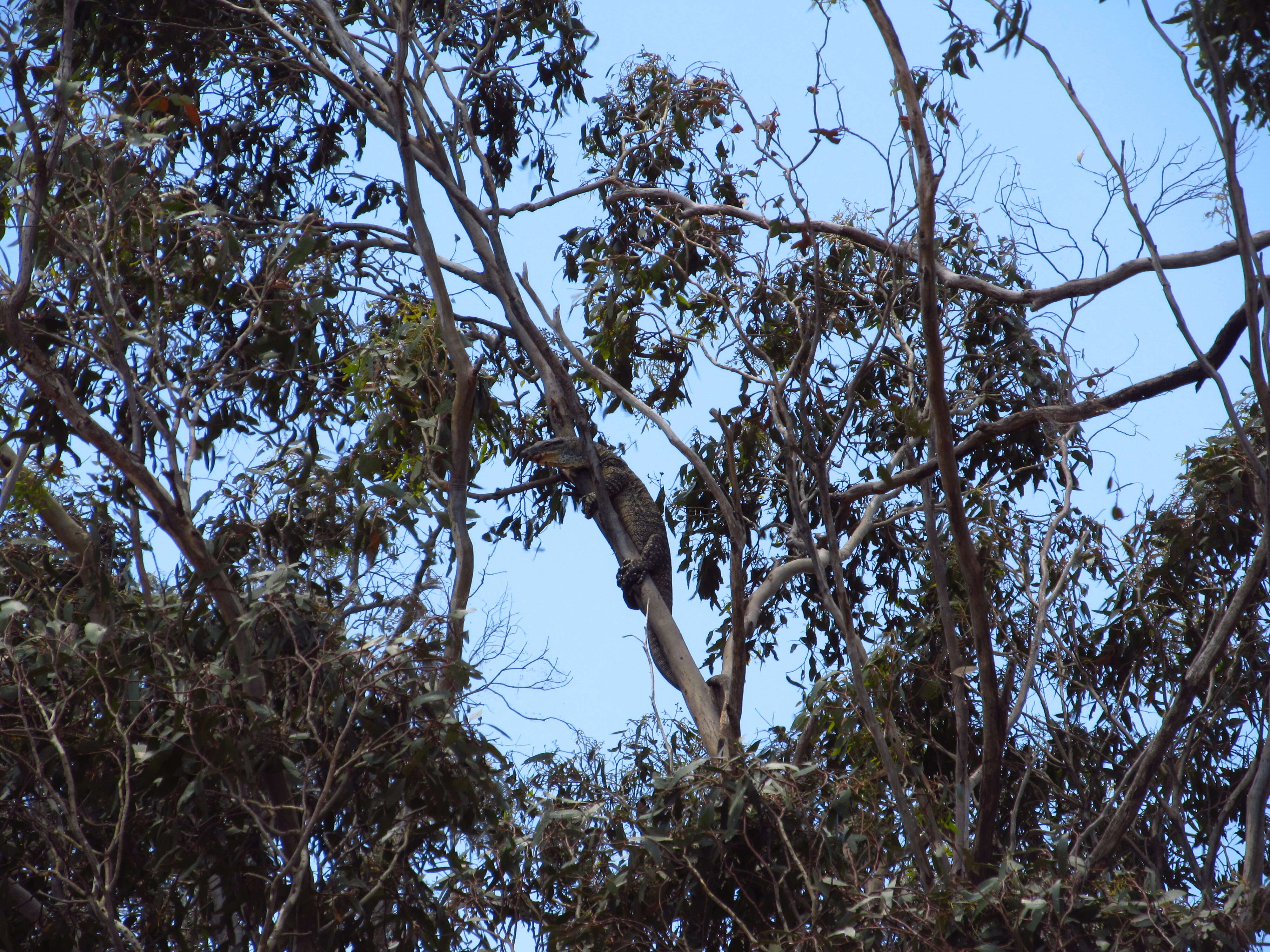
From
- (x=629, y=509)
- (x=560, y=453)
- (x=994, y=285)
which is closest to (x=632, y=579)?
(x=629, y=509)

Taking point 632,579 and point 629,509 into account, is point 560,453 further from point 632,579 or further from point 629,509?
point 632,579

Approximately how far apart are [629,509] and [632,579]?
57 cm

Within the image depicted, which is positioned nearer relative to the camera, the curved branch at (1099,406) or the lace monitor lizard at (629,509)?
the curved branch at (1099,406)

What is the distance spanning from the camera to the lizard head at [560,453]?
674 centimetres

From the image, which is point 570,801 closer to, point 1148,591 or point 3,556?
point 3,556

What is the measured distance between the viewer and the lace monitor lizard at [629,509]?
22.0 ft

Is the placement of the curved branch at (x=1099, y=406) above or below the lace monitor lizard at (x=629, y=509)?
below

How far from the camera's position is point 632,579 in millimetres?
6660

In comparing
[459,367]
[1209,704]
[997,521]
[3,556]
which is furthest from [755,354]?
[3,556]

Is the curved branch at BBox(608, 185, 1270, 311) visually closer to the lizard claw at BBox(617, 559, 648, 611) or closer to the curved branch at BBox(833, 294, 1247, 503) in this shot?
the curved branch at BBox(833, 294, 1247, 503)

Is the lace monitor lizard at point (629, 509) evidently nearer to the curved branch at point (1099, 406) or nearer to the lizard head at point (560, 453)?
the lizard head at point (560, 453)

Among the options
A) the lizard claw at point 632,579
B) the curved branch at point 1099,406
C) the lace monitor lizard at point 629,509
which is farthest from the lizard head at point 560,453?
the curved branch at point 1099,406

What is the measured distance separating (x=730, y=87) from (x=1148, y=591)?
3.72m

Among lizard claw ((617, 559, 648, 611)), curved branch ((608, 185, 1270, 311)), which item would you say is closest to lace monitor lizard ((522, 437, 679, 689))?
lizard claw ((617, 559, 648, 611))
